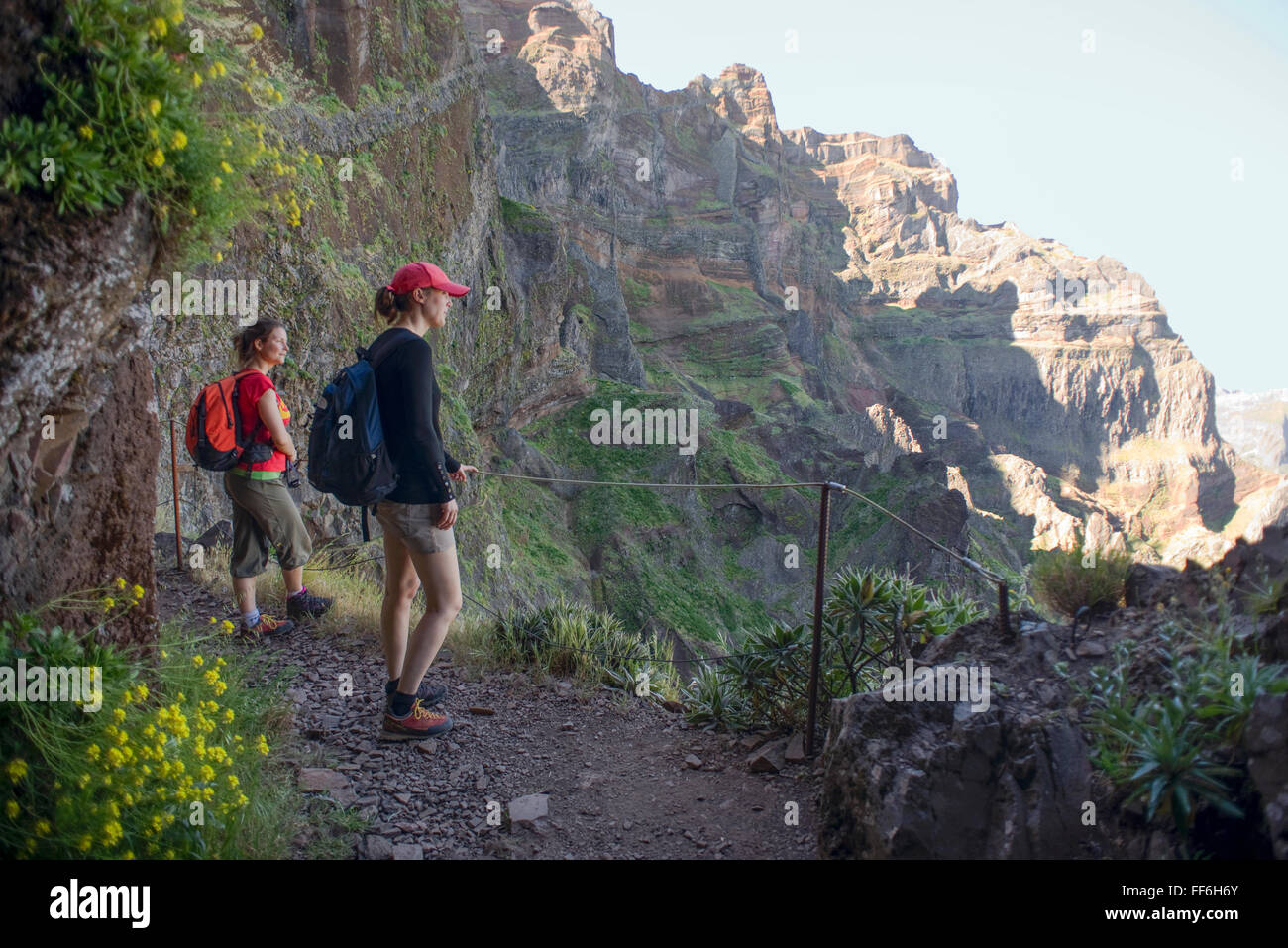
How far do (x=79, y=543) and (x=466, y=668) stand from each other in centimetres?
292

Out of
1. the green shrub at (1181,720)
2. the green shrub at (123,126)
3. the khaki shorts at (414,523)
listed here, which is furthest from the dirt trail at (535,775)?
the green shrub at (123,126)

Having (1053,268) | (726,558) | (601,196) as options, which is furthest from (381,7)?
(1053,268)

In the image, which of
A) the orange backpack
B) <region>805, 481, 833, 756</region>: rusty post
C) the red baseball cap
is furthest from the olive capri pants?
<region>805, 481, 833, 756</region>: rusty post

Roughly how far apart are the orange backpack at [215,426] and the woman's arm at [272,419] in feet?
0.47

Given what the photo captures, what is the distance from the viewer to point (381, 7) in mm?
14438

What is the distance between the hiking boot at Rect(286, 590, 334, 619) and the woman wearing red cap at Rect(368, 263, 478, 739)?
1.97 metres

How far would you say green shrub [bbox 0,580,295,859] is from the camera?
231 centimetres

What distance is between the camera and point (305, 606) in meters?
5.53

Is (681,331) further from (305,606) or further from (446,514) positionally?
(446,514)

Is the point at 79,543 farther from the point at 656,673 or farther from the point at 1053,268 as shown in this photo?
the point at 1053,268

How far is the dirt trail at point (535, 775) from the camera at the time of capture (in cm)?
342

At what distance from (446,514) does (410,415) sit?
1.47ft

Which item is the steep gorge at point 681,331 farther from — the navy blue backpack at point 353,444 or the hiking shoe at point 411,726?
the hiking shoe at point 411,726

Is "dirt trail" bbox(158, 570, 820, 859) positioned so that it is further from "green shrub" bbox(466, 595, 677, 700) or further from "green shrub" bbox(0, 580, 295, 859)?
"green shrub" bbox(0, 580, 295, 859)
